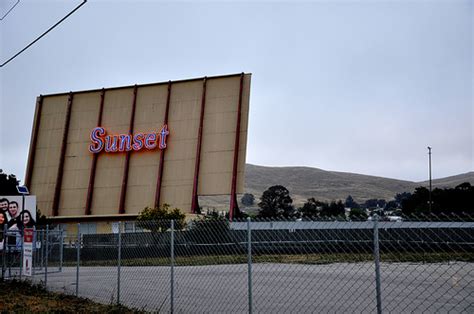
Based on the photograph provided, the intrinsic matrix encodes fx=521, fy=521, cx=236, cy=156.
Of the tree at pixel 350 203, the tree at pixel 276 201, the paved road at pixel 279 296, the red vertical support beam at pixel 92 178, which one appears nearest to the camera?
the paved road at pixel 279 296

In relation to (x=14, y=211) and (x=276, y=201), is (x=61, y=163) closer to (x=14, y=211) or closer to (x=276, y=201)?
(x=14, y=211)

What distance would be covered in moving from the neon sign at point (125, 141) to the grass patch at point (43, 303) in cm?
3302

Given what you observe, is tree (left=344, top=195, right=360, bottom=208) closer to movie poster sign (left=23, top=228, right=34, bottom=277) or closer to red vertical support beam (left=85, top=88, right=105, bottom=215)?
red vertical support beam (left=85, top=88, right=105, bottom=215)

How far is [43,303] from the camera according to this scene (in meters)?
12.4

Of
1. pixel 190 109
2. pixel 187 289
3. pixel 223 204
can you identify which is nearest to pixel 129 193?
pixel 190 109

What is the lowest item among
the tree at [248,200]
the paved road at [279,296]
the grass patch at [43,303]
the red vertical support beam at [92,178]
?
the grass patch at [43,303]

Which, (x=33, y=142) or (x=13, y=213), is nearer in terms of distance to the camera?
(x=13, y=213)

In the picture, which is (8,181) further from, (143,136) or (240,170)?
(240,170)

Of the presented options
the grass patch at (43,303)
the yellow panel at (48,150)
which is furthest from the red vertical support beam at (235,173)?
the grass patch at (43,303)

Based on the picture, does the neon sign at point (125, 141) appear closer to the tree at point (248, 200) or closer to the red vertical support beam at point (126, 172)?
the red vertical support beam at point (126, 172)

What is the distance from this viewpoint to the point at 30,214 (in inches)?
1046

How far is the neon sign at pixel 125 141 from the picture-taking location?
4850 centimetres

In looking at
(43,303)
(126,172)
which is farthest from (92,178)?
(43,303)

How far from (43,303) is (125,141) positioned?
1514 inches
